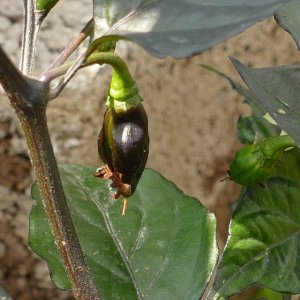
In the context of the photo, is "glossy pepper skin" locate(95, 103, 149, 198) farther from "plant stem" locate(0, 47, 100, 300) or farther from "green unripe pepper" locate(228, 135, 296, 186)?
A: "green unripe pepper" locate(228, 135, 296, 186)

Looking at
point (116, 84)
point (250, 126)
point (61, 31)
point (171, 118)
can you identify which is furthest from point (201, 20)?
point (171, 118)

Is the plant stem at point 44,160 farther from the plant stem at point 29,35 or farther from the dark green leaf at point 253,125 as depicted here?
the dark green leaf at point 253,125

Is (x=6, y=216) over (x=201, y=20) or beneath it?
beneath

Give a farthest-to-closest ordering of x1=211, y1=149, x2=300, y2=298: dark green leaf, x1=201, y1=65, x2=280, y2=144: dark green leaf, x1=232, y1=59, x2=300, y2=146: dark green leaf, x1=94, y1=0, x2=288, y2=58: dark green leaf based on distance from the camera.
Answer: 1. x1=201, y1=65, x2=280, y2=144: dark green leaf
2. x1=211, y1=149, x2=300, y2=298: dark green leaf
3. x1=232, y1=59, x2=300, y2=146: dark green leaf
4. x1=94, y1=0, x2=288, y2=58: dark green leaf

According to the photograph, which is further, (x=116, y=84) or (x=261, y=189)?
(x=261, y=189)

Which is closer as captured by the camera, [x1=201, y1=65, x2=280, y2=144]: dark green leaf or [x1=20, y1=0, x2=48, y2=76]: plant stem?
[x1=20, y1=0, x2=48, y2=76]: plant stem

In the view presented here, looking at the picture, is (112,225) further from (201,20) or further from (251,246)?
(201,20)

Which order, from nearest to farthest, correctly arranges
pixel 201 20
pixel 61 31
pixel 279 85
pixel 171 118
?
pixel 201 20, pixel 279 85, pixel 61 31, pixel 171 118

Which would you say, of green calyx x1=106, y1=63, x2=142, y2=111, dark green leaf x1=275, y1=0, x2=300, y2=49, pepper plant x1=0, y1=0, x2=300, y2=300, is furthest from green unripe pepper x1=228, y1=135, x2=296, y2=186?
green calyx x1=106, y1=63, x2=142, y2=111
